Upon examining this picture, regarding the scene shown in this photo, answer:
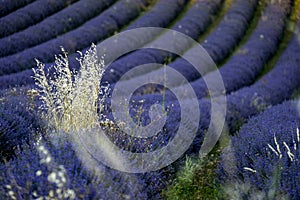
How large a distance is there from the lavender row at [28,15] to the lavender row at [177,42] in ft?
11.0

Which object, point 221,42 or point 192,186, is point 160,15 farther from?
point 192,186

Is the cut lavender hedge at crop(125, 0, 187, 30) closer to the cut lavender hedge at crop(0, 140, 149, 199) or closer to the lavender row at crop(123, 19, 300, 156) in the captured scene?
the lavender row at crop(123, 19, 300, 156)

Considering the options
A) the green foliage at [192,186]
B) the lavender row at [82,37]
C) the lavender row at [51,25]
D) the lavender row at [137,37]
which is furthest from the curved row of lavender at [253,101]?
the lavender row at [51,25]

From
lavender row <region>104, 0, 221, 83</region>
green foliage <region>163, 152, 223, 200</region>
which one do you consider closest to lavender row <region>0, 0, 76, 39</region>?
lavender row <region>104, 0, 221, 83</region>

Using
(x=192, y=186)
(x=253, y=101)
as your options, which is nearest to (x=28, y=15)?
(x=253, y=101)

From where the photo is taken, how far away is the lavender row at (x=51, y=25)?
11999 mm

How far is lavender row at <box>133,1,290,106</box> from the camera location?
440 inches

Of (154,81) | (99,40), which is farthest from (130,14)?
(154,81)

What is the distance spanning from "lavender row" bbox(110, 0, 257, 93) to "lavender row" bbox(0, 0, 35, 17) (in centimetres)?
520

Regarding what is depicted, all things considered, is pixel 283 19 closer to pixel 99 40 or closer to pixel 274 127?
Result: pixel 99 40

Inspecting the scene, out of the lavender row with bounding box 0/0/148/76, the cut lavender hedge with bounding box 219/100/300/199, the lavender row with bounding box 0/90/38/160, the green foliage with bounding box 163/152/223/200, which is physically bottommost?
the lavender row with bounding box 0/0/148/76

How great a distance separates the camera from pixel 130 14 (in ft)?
52.4

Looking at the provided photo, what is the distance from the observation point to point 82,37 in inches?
513

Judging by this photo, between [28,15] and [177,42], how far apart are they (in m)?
4.67
